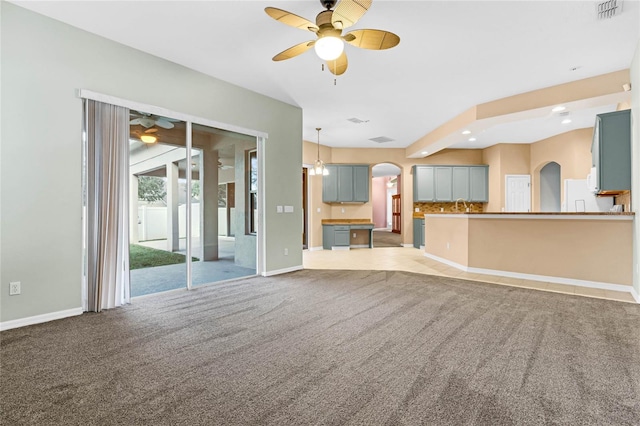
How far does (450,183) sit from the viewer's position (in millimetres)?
9273

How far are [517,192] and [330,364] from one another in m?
8.66

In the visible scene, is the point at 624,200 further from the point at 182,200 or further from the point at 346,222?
the point at 182,200

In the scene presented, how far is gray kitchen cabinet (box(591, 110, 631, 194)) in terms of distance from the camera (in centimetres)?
405

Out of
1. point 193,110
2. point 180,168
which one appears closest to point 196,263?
point 180,168

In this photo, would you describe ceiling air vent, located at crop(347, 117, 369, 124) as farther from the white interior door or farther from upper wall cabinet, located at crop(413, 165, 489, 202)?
the white interior door

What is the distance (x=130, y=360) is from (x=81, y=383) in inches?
13.0

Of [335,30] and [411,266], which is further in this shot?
[411,266]

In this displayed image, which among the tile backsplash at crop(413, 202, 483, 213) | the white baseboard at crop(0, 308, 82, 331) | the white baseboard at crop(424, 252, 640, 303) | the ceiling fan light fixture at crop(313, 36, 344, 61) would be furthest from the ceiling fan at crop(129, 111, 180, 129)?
the tile backsplash at crop(413, 202, 483, 213)

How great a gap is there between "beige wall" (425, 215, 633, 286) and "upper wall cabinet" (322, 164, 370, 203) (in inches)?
144

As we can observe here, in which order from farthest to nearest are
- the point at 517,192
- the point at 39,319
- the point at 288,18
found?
the point at 517,192
the point at 39,319
the point at 288,18

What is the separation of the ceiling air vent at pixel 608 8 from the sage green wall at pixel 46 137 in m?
4.81

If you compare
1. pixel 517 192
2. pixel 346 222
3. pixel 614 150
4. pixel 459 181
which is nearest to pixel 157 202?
pixel 346 222

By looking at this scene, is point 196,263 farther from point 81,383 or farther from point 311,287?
point 81,383

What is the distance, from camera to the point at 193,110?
4324 mm
